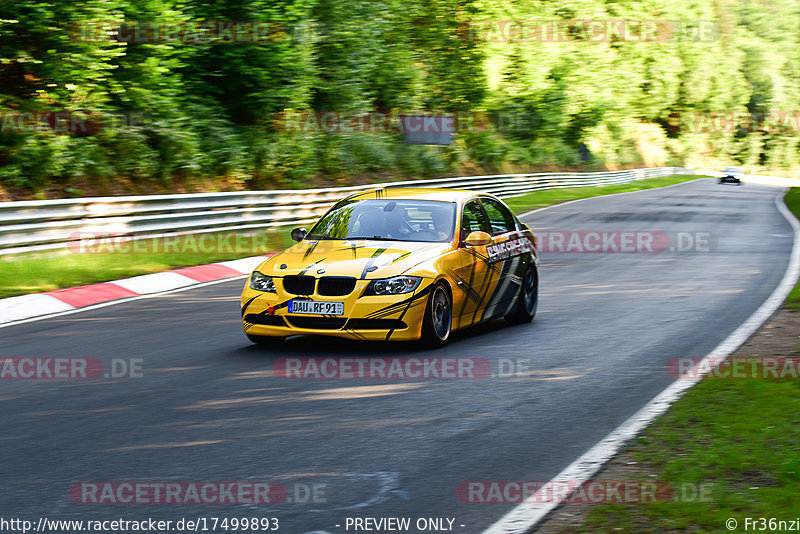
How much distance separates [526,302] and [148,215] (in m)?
9.33

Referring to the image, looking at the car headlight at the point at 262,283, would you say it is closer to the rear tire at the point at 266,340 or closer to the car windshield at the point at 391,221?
the rear tire at the point at 266,340

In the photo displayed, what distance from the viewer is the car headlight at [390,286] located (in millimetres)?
8547

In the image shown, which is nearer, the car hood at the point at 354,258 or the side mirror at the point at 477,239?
the car hood at the point at 354,258

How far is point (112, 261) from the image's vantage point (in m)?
15.3

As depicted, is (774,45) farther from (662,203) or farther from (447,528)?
(447,528)

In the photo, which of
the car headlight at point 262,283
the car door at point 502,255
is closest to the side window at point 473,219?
the car door at point 502,255

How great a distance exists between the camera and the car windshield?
31.6 feet

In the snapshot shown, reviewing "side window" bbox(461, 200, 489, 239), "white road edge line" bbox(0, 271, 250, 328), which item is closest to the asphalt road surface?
"white road edge line" bbox(0, 271, 250, 328)

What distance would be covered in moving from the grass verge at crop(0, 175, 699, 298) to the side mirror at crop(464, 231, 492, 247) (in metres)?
6.07

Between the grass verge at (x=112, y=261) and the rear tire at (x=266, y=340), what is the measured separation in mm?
4476

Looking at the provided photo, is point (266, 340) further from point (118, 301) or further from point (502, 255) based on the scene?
point (118, 301)

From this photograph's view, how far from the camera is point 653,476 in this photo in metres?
5.17

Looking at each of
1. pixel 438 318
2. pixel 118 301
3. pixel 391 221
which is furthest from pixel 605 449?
pixel 118 301

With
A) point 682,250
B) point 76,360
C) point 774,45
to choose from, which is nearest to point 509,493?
point 76,360
